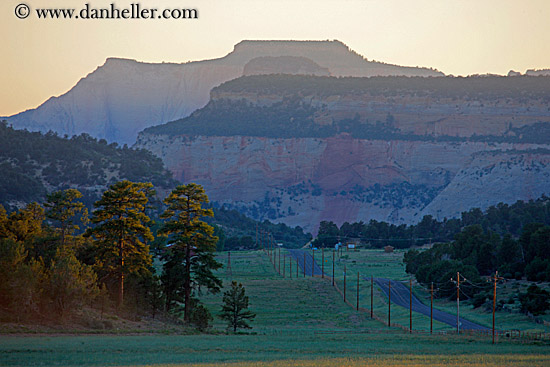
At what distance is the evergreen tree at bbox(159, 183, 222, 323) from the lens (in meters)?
52.4

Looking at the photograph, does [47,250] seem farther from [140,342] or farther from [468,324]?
[468,324]

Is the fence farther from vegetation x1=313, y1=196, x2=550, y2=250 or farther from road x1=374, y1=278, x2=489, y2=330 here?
vegetation x1=313, y1=196, x2=550, y2=250

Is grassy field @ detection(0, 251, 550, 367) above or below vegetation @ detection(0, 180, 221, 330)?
below

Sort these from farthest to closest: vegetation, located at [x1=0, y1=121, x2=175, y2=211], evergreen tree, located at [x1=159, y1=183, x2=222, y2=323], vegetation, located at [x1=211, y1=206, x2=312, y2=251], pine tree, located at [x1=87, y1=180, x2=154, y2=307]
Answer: vegetation, located at [x1=211, y1=206, x2=312, y2=251] → vegetation, located at [x1=0, y1=121, x2=175, y2=211] → evergreen tree, located at [x1=159, y1=183, x2=222, y2=323] → pine tree, located at [x1=87, y1=180, x2=154, y2=307]

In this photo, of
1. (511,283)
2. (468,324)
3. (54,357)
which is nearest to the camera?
(54,357)

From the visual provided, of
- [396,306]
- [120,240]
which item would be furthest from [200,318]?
[396,306]

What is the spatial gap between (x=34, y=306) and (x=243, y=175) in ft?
504

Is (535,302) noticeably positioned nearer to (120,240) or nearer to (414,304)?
(414,304)

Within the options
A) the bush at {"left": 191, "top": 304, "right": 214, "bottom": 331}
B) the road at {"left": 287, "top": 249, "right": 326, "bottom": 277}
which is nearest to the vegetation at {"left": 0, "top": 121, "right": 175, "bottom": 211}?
the road at {"left": 287, "top": 249, "right": 326, "bottom": 277}

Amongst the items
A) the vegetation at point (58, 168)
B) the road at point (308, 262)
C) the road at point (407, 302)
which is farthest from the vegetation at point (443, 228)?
the vegetation at point (58, 168)

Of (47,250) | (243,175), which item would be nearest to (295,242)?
(243,175)

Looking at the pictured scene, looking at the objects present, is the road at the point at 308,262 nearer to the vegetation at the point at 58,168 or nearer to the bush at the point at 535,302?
the vegetation at the point at 58,168

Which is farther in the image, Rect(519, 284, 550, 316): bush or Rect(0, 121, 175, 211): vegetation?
Rect(0, 121, 175, 211): vegetation

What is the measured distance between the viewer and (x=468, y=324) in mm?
61625
